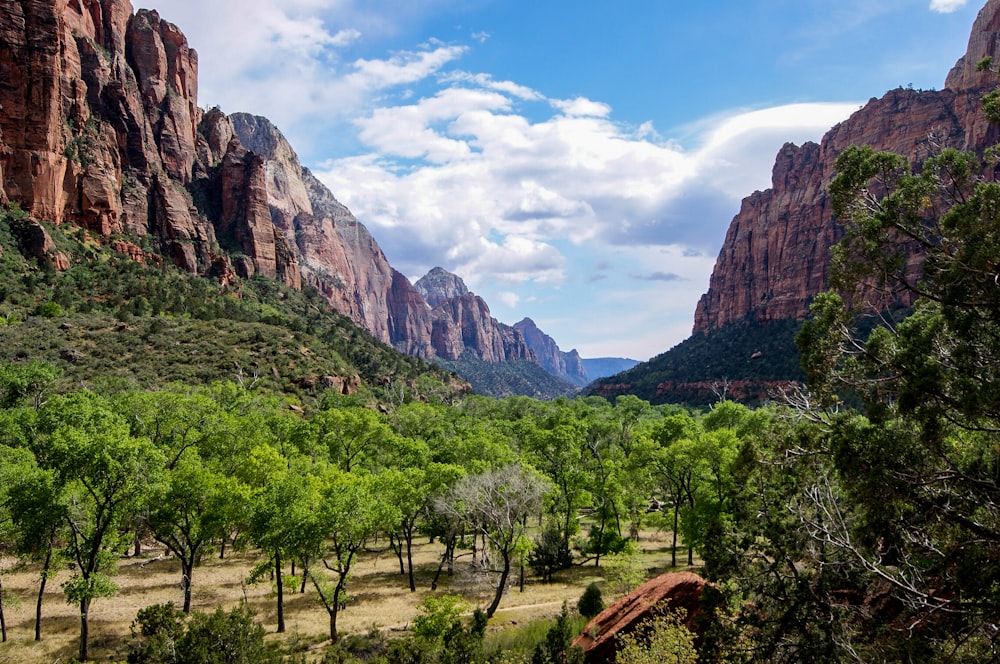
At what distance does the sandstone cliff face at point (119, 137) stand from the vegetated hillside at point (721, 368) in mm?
96868

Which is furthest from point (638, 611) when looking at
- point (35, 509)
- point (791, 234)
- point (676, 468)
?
point (791, 234)

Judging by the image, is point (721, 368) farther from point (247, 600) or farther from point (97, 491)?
point (97, 491)

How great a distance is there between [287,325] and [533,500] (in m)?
79.2

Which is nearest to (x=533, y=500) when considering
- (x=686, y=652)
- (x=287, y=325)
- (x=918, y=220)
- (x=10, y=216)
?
(x=686, y=652)

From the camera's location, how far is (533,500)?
26688 millimetres

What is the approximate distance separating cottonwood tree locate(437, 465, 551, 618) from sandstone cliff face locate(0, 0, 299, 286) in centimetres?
10145

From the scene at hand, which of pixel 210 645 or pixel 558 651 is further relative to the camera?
pixel 558 651

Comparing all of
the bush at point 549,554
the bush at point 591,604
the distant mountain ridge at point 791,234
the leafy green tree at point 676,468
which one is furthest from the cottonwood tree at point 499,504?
the distant mountain ridge at point 791,234

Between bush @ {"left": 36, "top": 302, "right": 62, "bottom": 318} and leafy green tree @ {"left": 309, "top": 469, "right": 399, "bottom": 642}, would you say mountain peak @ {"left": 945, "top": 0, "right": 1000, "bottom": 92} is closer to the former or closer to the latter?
leafy green tree @ {"left": 309, "top": 469, "right": 399, "bottom": 642}

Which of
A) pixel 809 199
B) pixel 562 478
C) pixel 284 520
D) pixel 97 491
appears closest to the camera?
pixel 97 491

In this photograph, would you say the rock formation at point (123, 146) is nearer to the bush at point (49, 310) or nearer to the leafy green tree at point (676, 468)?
the bush at point (49, 310)

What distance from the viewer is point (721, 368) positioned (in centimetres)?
12681

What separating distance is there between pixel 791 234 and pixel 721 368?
5905 cm

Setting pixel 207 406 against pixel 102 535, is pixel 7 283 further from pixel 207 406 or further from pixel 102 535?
pixel 102 535
